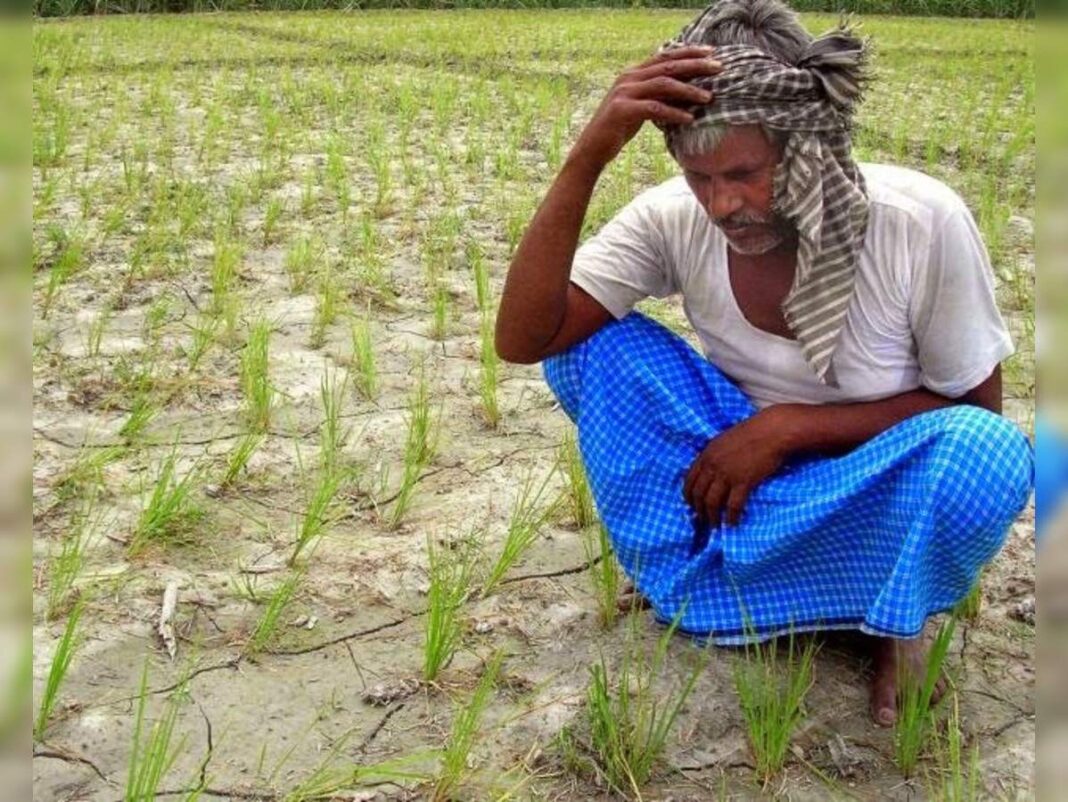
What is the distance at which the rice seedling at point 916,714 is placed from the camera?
1.51 m

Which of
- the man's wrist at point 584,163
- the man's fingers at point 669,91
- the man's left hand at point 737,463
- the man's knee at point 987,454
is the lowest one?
the man's left hand at point 737,463

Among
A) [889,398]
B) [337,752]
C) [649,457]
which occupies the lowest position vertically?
[337,752]

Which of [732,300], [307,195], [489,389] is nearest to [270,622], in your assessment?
[732,300]

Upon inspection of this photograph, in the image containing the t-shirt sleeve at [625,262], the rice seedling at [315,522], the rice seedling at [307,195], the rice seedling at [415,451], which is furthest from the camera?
the rice seedling at [307,195]

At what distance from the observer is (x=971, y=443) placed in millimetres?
1548

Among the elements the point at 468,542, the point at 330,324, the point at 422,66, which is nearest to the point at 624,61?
the point at 422,66

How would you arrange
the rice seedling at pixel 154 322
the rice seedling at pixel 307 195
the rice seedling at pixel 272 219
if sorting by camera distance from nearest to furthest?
the rice seedling at pixel 154 322 < the rice seedling at pixel 272 219 < the rice seedling at pixel 307 195

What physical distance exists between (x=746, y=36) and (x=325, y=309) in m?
1.85

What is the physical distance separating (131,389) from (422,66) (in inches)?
265

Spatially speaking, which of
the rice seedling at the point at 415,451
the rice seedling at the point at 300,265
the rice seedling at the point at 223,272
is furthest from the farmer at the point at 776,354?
the rice seedling at the point at 300,265

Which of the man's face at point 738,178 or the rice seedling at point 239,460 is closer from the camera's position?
the man's face at point 738,178

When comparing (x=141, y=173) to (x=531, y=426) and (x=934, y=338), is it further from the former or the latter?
(x=934, y=338)

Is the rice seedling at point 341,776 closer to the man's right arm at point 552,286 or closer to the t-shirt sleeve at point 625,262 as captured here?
the man's right arm at point 552,286

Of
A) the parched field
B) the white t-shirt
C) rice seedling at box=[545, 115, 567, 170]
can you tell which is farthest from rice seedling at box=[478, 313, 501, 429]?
rice seedling at box=[545, 115, 567, 170]
